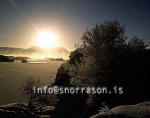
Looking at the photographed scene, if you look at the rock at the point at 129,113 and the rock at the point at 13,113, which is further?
the rock at the point at 13,113

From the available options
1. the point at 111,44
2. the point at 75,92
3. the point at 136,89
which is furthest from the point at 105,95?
the point at 75,92

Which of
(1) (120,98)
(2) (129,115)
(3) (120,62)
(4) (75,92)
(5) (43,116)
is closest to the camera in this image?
(2) (129,115)

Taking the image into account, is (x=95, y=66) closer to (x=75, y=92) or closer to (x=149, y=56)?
(x=149, y=56)

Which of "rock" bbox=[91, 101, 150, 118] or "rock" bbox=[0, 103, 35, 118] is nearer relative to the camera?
"rock" bbox=[91, 101, 150, 118]

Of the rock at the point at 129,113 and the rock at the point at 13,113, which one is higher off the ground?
the rock at the point at 129,113

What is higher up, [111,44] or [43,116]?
[111,44]

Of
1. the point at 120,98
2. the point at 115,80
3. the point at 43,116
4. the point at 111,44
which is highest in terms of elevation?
the point at 111,44

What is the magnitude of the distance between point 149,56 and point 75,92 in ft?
56.2

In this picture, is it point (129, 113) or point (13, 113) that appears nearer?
point (129, 113)

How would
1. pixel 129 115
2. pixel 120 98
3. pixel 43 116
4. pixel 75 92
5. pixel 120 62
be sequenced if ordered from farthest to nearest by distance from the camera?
pixel 75 92, pixel 43 116, pixel 120 62, pixel 120 98, pixel 129 115

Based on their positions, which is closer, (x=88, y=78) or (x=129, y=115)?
(x=129, y=115)

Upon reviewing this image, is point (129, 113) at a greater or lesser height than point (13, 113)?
greater

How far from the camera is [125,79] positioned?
3806cm

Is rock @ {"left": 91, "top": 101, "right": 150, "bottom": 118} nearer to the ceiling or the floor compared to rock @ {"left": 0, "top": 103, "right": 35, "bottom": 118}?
nearer to the ceiling
